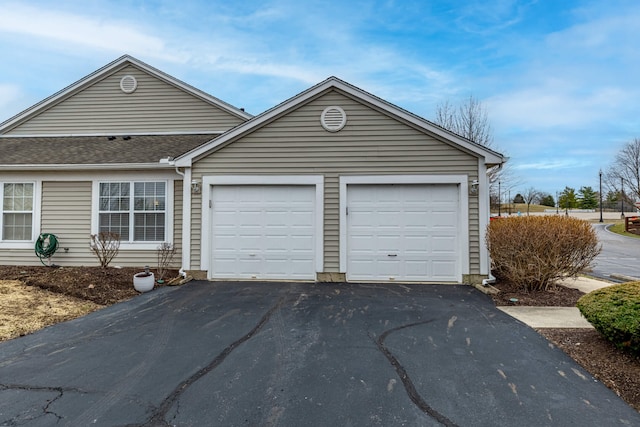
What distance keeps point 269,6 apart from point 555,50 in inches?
427

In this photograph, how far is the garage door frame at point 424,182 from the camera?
741 centimetres

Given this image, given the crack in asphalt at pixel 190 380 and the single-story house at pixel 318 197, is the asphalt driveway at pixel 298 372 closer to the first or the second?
the crack in asphalt at pixel 190 380

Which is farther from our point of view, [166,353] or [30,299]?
Result: [30,299]

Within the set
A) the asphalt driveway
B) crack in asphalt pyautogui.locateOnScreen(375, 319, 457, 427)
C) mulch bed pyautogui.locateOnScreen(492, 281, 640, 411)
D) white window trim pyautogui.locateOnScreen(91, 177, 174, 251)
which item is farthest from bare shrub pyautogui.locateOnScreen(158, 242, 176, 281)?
mulch bed pyautogui.locateOnScreen(492, 281, 640, 411)

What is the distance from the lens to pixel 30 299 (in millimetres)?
5992

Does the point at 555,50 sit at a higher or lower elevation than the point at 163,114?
higher

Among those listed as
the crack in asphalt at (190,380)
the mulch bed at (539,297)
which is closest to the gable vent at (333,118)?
the crack in asphalt at (190,380)

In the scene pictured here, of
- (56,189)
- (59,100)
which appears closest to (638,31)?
(56,189)

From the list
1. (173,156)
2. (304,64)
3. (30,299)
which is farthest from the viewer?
(304,64)

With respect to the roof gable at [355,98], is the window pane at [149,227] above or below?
below

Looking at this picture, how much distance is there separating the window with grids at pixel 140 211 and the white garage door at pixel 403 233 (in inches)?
205

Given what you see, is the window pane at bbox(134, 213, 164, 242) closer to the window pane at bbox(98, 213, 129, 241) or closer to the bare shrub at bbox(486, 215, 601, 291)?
the window pane at bbox(98, 213, 129, 241)

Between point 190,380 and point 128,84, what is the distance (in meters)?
11.4

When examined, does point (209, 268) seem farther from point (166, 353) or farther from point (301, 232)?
point (166, 353)
